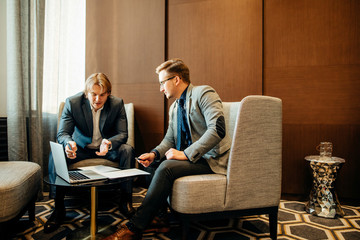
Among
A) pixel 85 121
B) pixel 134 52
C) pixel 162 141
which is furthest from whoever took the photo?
pixel 134 52

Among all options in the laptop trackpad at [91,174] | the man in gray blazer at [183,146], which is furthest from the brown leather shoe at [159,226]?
the laptop trackpad at [91,174]

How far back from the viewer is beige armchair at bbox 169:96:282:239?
135 cm

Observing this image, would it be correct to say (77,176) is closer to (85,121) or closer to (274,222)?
(85,121)

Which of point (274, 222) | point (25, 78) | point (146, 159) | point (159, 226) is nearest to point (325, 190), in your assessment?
point (274, 222)

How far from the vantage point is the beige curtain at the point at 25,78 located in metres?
2.21

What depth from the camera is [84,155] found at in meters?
2.05

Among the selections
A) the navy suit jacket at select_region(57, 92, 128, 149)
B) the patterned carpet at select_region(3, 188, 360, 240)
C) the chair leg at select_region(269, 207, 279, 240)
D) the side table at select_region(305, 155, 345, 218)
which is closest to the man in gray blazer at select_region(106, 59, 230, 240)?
the patterned carpet at select_region(3, 188, 360, 240)

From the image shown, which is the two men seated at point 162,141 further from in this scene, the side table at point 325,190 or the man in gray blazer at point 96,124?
the side table at point 325,190

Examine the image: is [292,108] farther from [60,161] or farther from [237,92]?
[60,161]

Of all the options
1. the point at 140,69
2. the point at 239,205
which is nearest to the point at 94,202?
the point at 239,205

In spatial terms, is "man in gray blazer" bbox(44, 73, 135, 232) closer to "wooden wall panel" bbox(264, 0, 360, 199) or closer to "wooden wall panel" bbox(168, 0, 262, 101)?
"wooden wall panel" bbox(168, 0, 262, 101)

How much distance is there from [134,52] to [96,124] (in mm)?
1046

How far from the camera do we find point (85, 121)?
213 cm

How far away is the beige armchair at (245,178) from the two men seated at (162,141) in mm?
111
